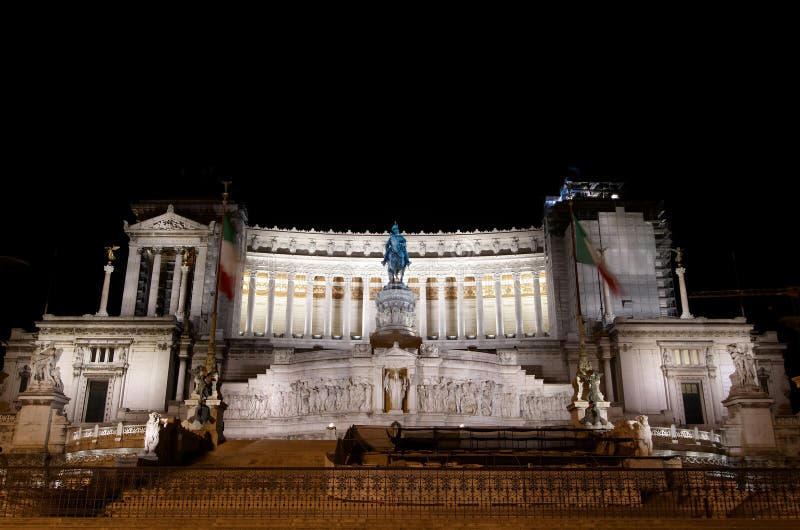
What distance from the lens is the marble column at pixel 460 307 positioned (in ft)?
214

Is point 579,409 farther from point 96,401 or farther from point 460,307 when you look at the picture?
point 96,401

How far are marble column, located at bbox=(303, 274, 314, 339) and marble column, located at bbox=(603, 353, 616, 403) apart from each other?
2648cm

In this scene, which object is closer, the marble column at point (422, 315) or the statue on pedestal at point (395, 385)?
the statue on pedestal at point (395, 385)

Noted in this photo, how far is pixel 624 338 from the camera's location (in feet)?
166

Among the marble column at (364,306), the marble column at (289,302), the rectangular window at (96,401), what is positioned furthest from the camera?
the marble column at (364,306)

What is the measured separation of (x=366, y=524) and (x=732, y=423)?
23.1 m

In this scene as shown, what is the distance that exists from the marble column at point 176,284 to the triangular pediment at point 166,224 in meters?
2.01

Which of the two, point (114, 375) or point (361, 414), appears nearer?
point (361, 414)

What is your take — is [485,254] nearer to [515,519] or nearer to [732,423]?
[732,423]

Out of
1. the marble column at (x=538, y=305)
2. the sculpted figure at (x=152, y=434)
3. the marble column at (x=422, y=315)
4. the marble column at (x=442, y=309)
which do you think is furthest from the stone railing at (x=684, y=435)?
the marble column at (x=422, y=315)

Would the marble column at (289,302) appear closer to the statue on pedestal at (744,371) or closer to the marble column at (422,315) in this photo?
the marble column at (422,315)

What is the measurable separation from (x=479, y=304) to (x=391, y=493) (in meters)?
49.2

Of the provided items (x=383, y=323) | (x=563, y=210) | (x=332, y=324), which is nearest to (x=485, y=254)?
(x=563, y=210)

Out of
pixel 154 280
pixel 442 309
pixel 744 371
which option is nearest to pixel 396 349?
pixel 744 371
